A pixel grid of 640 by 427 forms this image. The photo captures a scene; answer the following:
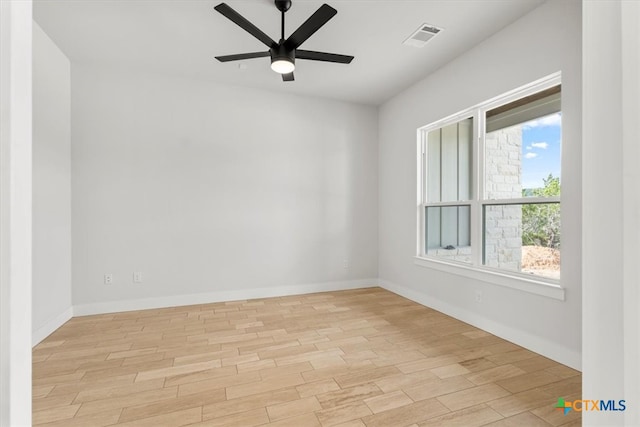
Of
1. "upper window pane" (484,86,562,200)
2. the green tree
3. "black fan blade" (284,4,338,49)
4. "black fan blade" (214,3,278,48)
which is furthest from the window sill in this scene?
"black fan blade" (214,3,278,48)

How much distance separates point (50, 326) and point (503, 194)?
4559mm

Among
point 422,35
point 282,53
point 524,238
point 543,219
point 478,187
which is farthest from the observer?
point 478,187

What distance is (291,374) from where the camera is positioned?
212 centimetres

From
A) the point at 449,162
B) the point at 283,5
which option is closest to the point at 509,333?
the point at 449,162

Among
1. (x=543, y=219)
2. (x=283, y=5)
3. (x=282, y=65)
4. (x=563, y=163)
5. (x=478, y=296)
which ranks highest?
(x=283, y=5)

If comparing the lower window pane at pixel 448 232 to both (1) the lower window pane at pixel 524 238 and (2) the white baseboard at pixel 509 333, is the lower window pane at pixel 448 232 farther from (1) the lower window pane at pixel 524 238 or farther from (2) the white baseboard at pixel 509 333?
(2) the white baseboard at pixel 509 333

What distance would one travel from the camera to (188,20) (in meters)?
2.65

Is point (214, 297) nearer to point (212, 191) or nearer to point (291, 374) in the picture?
→ point (212, 191)

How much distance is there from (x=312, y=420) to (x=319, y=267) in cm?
277

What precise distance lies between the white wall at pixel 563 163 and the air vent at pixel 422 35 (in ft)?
1.76

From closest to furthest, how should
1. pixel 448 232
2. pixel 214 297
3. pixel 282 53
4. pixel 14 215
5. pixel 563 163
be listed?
pixel 14 215
pixel 563 163
pixel 282 53
pixel 448 232
pixel 214 297
